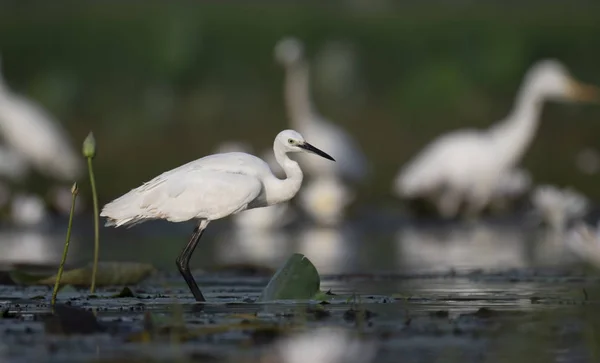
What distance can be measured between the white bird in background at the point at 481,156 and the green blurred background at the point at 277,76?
1391mm

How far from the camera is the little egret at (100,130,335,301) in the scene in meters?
8.62

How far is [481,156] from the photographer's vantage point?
1703cm

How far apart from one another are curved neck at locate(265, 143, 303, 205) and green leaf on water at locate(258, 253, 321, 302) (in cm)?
110

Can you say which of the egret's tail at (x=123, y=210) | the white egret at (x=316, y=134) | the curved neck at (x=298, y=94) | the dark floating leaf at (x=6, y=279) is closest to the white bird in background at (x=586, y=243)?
the egret's tail at (x=123, y=210)

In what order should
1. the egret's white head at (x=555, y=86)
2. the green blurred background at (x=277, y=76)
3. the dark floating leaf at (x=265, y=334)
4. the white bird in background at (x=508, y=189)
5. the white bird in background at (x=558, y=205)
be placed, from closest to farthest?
the dark floating leaf at (x=265, y=334) → the white bird in background at (x=558, y=205) → the egret's white head at (x=555, y=86) → the white bird in background at (x=508, y=189) → the green blurred background at (x=277, y=76)

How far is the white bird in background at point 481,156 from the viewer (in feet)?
55.5

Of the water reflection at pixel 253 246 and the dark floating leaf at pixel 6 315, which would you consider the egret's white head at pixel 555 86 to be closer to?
the water reflection at pixel 253 246

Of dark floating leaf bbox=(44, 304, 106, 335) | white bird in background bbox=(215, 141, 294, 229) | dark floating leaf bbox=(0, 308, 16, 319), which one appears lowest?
dark floating leaf bbox=(44, 304, 106, 335)

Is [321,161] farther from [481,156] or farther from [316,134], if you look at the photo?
[481,156]

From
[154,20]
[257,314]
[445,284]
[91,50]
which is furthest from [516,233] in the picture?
[154,20]

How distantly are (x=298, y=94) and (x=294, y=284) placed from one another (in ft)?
36.3

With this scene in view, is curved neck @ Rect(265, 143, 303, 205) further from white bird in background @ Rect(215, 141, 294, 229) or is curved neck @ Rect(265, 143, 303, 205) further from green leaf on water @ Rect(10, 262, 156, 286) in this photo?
white bird in background @ Rect(215, 141, 294, 229)

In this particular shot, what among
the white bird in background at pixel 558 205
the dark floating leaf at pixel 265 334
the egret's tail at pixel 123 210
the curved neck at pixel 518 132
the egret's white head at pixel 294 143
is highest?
the curved neck at pixel 518 132

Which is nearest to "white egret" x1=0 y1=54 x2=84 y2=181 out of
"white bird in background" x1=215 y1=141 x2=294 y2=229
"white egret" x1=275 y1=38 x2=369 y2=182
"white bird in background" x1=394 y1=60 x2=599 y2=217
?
"white egret" x1=275 y1=38 x2=369 y2=182
